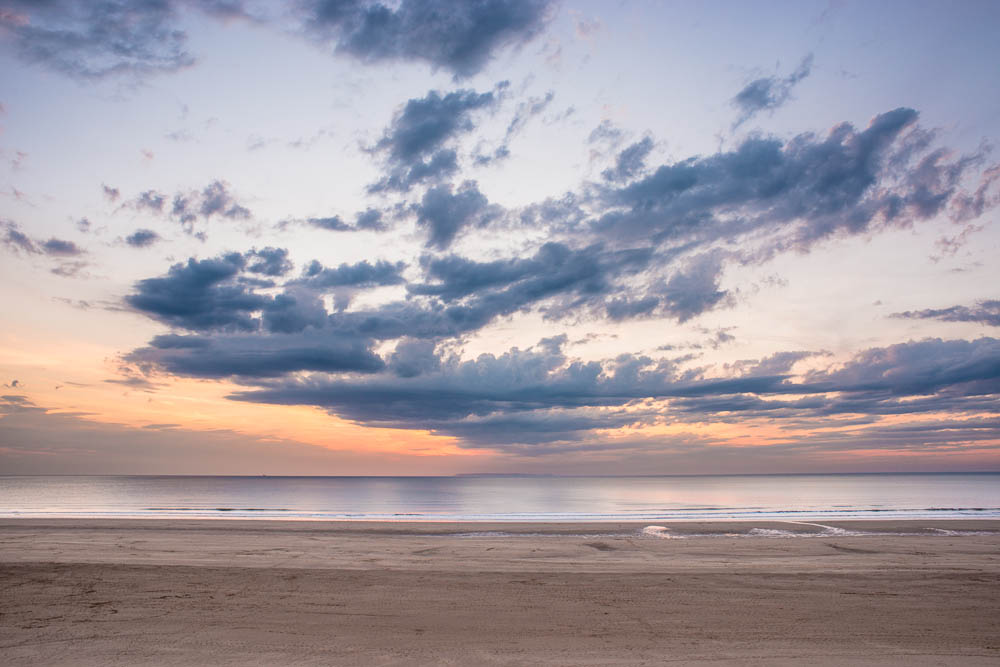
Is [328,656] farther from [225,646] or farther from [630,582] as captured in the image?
[630,582]

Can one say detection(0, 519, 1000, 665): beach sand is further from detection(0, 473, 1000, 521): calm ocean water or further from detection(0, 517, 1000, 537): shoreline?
detection(0, 473, 1000, 521): calm ocean water

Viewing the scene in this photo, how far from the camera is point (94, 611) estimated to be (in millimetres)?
11336

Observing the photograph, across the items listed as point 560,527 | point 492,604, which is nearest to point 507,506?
point 560,527

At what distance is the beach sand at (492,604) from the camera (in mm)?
9383

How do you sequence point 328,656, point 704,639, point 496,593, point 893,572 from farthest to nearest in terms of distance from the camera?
point 893,572 → point 496,593 → point 704,639 → point 328,656

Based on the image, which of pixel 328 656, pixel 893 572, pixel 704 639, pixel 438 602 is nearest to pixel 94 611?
pixel 328 656

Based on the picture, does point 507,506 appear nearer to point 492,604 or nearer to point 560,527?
point 560,527

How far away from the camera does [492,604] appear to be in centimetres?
1239

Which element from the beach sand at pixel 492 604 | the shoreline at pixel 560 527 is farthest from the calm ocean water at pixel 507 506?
the beach sand at pixel 492 604

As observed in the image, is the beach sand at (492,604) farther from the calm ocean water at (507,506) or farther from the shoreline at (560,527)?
the calm ocean water at (507,506)

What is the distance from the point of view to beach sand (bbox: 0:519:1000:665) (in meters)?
9.38

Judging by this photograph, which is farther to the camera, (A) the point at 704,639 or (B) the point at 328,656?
(A) the point at 704,639

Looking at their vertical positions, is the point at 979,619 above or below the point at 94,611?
below

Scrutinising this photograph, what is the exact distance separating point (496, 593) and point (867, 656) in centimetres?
749
